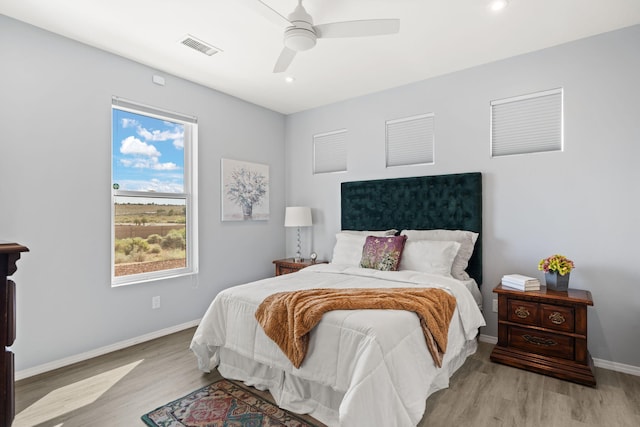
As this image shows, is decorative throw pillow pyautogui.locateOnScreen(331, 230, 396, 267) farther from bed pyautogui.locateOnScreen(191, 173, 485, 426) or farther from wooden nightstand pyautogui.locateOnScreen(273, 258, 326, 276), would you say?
wooden nightstand pyautogui.locateOnScreen(273, 258, 326, 276)

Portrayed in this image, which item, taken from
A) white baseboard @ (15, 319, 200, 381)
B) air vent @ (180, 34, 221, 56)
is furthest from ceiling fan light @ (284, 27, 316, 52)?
white baseboard @ (15, 319, 200, 381)

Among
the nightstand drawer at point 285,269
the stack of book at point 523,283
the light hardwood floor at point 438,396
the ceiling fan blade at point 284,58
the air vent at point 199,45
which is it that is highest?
the air vent at point 199,45

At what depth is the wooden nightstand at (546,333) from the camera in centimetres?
254

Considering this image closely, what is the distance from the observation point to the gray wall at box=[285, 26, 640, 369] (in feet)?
9.05

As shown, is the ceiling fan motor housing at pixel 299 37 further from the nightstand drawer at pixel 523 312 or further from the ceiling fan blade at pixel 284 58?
the nightstand drawer at pixel 523 312

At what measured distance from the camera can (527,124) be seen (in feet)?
10.6

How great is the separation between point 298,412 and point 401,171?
9.08 feet

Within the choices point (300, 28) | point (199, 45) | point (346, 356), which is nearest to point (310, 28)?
point (300, 28)

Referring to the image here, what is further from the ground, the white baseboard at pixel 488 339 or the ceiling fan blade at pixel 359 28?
the ceiling fan blade at pixel 359 28

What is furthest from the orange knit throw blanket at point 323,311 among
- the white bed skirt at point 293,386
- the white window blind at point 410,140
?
the white window blind at point 410,140

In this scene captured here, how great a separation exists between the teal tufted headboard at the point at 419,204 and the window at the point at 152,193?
1.93m

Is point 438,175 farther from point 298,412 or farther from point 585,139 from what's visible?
point 298,412

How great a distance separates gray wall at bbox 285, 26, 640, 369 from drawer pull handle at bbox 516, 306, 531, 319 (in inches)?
21.3

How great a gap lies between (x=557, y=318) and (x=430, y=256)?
107 cm
